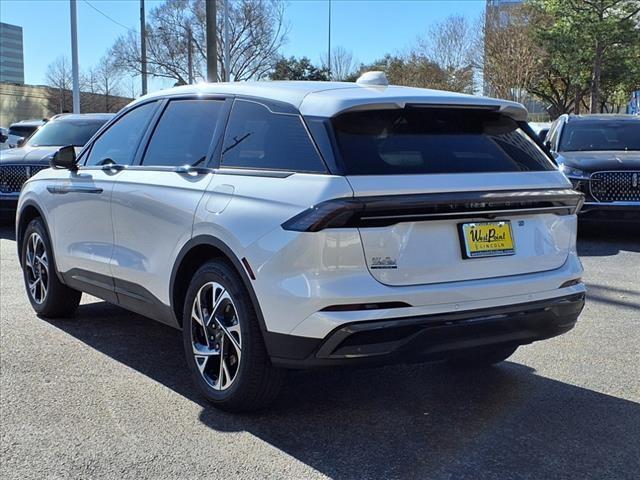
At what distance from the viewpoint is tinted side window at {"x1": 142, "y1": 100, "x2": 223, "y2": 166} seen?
4312 millimetres

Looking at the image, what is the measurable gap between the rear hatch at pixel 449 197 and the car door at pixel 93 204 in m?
2.01

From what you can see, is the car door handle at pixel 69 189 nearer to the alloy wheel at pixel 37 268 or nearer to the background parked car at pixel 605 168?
the alloy wheel at pixel 37 268

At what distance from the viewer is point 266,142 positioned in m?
3.85

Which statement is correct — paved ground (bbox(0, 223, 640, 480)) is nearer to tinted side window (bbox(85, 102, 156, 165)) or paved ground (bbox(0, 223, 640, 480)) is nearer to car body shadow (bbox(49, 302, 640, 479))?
car body shadow (bbox(49, 302, 640, 479))

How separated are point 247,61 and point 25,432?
40.7 m

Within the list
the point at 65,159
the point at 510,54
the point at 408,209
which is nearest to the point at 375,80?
the point at 408,209

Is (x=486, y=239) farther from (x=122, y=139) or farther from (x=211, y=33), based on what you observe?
(x=211, y=33)

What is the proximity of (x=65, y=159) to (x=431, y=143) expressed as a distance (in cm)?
301

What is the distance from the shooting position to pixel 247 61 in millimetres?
42688

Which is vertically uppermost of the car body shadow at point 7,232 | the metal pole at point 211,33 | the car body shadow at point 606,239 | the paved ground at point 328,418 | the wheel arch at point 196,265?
the metal pole at point 211,33

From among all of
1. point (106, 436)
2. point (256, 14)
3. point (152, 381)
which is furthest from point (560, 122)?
point (256, 14)

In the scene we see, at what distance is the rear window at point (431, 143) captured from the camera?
11.5 ft

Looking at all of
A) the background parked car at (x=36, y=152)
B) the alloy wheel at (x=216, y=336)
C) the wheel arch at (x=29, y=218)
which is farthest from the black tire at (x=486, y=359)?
the background parked car at (x=36, y=152)

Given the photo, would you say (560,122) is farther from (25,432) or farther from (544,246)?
(25,432)
